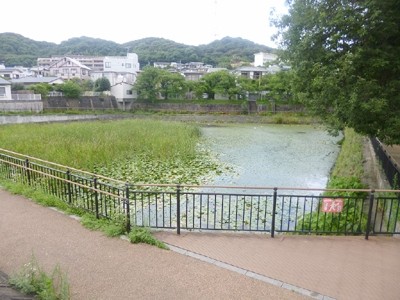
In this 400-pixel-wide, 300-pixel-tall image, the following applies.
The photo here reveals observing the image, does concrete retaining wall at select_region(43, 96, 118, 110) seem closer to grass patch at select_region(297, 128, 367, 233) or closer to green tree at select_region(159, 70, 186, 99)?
green tree at select_region(159, 70, 186, 99)

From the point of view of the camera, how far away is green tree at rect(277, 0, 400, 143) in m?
7.27

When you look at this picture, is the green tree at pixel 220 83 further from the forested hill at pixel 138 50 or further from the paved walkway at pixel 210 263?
the paved walkway at pixel 210 263

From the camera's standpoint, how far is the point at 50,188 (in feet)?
26.3

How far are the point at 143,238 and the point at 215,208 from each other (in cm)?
165

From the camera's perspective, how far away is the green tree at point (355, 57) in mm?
7270

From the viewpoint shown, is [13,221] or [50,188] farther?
[50,188]

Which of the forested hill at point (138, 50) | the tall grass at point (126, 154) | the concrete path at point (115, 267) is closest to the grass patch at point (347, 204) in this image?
the concrete path at point (115, 267)

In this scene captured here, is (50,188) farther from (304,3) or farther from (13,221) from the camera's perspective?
(304,3)

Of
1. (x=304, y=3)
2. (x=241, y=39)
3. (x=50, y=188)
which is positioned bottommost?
(x=50, y=188)

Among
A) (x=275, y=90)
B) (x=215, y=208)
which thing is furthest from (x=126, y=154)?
(x=275, y=90)

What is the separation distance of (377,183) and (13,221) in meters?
10.4

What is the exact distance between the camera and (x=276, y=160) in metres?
16.2

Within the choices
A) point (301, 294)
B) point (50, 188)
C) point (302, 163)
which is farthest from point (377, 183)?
point (50, 188)

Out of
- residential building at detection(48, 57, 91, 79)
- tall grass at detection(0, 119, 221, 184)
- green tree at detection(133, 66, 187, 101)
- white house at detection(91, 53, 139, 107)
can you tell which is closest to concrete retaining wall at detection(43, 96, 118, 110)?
white house at detection(91, 53, 139, 107)
